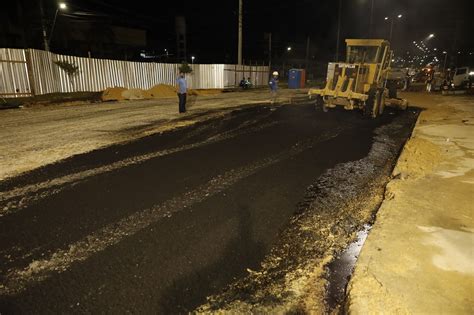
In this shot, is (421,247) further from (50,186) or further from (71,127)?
(71,127)

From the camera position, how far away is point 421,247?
3814mm

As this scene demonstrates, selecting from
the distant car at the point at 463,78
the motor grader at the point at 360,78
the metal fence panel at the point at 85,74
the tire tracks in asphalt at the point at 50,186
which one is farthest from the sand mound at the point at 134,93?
the distant car at the point at 463,78

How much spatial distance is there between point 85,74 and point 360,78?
1498 centimetres

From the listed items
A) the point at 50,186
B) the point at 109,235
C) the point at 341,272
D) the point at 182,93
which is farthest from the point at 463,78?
the point at 109,235

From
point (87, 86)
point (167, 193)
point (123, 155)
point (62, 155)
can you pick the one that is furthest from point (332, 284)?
point (87, 86)

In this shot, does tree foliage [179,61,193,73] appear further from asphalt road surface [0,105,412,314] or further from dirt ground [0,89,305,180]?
asphalt road surface [0,105,412,314]

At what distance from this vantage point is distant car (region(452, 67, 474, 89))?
94.4 feet

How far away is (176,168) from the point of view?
22.6ft

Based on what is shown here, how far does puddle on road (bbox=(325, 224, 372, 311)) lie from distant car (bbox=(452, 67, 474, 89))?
102 ft

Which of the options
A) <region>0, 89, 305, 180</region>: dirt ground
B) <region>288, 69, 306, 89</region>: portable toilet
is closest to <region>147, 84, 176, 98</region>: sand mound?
<region>0, 89, 305, 180</region>: dirt ground

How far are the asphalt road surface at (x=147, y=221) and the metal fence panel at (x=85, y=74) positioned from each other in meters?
11.2

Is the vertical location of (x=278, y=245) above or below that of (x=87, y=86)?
below

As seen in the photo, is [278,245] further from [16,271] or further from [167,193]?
[16,271]

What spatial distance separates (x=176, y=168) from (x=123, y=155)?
1607 millimetres
